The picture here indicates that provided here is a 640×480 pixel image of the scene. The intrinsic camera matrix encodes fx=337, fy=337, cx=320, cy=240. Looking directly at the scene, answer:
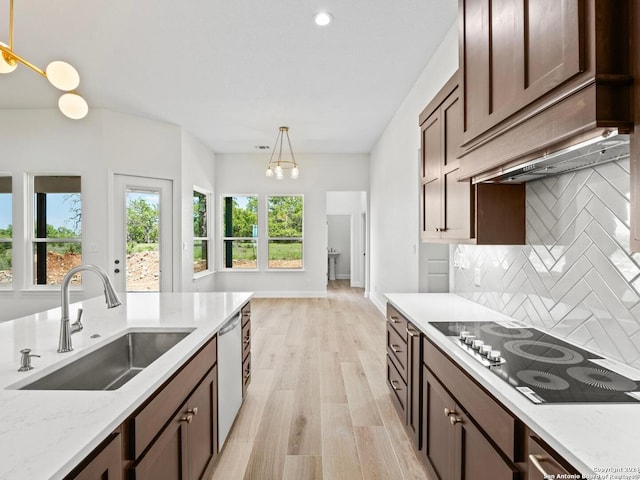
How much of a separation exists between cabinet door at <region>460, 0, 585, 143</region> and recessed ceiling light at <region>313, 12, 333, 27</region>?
1.41 metres

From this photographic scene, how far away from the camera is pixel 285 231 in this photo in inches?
285

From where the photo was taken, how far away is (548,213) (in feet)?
5.50

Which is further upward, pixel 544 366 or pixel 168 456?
pixel 544 366

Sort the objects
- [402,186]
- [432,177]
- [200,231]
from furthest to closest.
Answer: [200,231], [402,186], [432,177]

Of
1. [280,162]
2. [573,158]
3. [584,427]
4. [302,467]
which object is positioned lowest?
[302,467]

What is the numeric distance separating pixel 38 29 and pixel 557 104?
12.8 ft

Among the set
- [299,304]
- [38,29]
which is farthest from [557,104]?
[299,304]

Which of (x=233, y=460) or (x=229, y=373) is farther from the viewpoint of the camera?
(x=229, y=373)

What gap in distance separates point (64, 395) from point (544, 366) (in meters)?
1.61

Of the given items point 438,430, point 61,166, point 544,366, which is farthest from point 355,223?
point 544,366

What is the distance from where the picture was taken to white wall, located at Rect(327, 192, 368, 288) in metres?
8.48

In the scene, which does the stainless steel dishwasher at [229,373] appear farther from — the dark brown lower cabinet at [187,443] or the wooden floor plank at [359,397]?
the wooden floor plank at [359,397]

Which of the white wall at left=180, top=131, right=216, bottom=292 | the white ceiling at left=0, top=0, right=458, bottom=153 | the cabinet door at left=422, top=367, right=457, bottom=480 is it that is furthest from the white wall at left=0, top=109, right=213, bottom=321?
the cabinet door at left=422, top=367, right=457, bottom=480

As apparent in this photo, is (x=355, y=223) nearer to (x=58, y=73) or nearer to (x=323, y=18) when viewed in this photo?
(x=323, y=18)
